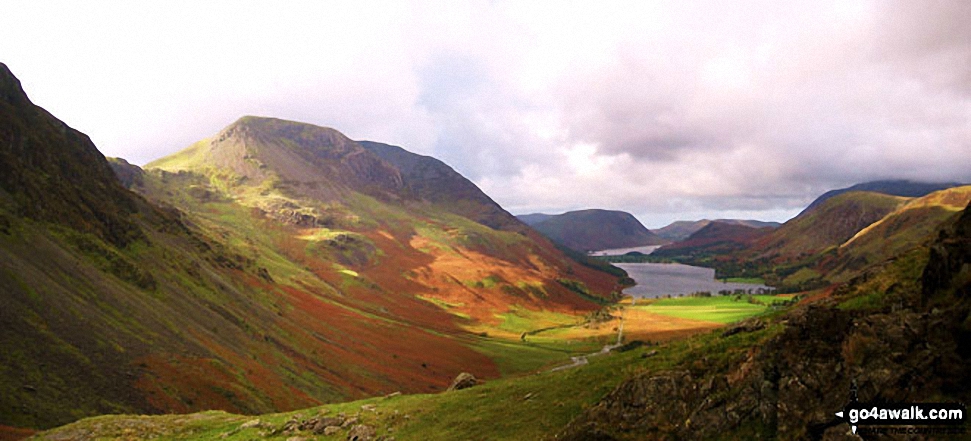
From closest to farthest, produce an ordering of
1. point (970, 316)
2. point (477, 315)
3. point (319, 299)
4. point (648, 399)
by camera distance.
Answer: point (970, 316)
point (648, 399)
point (319, 299)
point (477, 315)

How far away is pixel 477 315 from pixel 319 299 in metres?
67.7

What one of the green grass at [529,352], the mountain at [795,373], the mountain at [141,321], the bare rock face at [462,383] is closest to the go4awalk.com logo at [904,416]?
the mountain at [795,373]

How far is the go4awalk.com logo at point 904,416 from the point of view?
1020 cm

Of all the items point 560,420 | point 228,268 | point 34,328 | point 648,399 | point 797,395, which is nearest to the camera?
point 797,395

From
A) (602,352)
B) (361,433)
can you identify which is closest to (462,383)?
(361,433)

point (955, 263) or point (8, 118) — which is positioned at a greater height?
point (8, 118)

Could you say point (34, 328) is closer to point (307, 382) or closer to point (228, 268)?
point (307, 382)

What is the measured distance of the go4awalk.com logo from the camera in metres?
10.2

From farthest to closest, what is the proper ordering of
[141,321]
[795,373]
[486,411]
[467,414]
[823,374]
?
[141,321] < [467,414] < [486,411] < [795,373] < [823,374]

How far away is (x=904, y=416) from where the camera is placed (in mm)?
10953

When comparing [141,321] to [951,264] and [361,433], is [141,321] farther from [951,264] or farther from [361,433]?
[951,264]

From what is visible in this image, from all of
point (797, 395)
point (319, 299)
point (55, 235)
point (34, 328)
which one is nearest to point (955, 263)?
point (797, 395)

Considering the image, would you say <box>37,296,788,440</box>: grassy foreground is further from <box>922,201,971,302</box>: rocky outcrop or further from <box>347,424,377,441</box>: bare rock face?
<box>922,201,971,302</box>: rocky outcrop

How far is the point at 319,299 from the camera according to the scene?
121m
